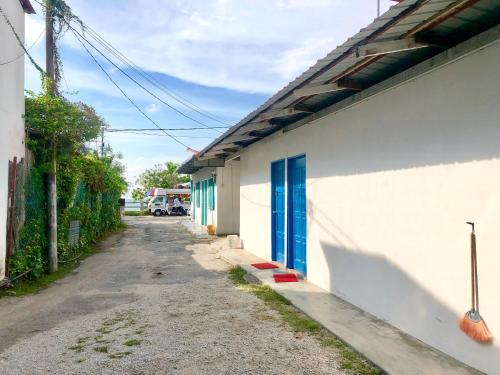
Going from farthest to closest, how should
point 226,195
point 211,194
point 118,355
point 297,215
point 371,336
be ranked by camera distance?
point 211,194 → point 226,195 → point 297,215 → point 371,336 → point 118,355

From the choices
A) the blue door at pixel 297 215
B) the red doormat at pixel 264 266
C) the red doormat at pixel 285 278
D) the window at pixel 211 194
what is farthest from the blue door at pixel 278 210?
the window at pixel 211 194

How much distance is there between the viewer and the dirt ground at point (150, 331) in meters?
3.62

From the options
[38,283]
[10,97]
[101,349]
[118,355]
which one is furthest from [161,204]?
[118,355]

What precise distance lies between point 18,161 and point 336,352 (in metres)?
6.46

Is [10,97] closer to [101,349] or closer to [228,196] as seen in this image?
[101,349]

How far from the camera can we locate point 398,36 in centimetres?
359

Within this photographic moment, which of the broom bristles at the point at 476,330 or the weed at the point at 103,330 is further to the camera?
the weed at the point at 103,330

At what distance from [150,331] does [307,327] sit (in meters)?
1.84

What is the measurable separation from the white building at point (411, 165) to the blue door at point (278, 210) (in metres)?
1.52

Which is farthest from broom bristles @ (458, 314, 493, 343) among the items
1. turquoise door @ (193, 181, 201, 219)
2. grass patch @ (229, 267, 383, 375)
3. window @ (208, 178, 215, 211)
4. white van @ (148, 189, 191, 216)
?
white van @ (148, 189, 191, 216)

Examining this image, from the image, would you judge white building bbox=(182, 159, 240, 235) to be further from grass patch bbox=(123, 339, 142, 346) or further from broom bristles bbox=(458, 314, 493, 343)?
broom bristles bbox=(458, 314, 493, 343)

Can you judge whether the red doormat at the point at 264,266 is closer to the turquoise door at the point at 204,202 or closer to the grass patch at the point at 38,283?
the grass patch at the point at 38,283

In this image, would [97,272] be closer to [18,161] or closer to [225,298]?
[18,161]

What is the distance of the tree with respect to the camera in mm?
44094
